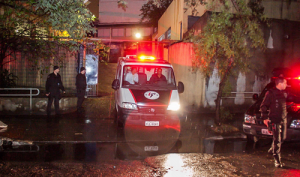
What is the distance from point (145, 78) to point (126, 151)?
306 centimetres

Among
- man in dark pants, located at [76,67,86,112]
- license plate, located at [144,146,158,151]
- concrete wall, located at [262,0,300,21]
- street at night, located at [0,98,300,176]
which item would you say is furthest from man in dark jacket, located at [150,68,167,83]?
concrete wall, located at [262,0,300,21]

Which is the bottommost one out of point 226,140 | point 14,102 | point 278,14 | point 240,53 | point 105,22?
point 226,140

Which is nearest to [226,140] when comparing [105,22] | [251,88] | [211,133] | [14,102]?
[211,133]

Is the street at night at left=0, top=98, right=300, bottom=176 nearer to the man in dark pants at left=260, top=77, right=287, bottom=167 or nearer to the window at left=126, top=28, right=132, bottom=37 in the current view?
the man in dark pants at left=260, top=77, right=287, bottom=167

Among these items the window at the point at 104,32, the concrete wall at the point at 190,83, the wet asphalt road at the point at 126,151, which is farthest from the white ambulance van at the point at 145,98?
the window at the point at 104,32

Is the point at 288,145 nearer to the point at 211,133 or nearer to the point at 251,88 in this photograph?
the point at 211,133

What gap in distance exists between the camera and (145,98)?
8117 millimetres

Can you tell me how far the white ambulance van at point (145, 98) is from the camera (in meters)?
8.05

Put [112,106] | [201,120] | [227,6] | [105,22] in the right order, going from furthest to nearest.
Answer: [105,22] < [112,106] < [201,120] < [227,6]

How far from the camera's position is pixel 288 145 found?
7488mm

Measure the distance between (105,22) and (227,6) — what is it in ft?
84.6

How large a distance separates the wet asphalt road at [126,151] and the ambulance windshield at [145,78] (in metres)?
1.45

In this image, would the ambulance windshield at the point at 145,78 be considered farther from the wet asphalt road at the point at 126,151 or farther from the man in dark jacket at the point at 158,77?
the wet asphalt road at the point at 126,151

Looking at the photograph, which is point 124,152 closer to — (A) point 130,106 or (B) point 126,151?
(B) point 126,151
